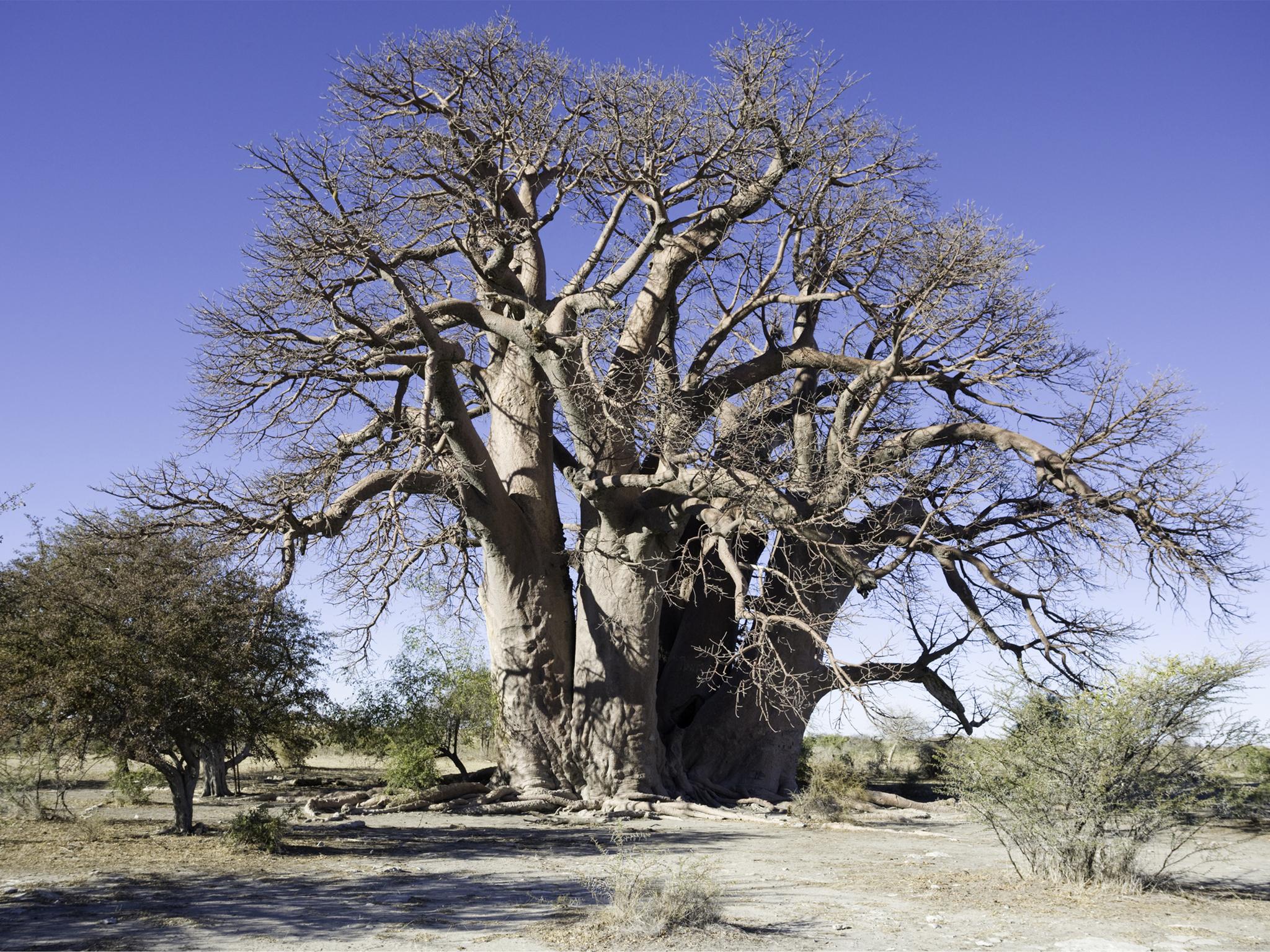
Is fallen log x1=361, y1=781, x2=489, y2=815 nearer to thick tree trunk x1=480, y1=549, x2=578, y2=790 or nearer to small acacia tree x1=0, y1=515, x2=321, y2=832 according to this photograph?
thick tree trunk x1=480, y1=549, x2=578, y2=790

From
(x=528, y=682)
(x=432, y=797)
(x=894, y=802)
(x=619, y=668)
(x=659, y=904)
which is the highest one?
(x=619, y=668)

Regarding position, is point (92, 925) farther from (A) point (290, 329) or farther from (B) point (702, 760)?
(B) point (702, 760)

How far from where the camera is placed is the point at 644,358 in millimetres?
12273

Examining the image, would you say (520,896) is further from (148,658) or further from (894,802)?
(894,802)

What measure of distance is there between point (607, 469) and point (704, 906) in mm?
6850

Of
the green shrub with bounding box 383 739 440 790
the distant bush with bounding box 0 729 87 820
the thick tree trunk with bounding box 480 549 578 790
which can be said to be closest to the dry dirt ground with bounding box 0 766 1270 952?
the distant bush with bounding box 0 729 87 820

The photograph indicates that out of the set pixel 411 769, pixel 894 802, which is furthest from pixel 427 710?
pixel 894 802

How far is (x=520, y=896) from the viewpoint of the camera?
6871 millimetres

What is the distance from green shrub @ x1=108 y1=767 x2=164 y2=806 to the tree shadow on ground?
3.34 meters

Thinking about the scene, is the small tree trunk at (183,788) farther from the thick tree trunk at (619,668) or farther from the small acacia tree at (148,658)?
the thick tree trunk at (619,668)

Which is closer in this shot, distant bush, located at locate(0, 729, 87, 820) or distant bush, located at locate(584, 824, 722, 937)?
distant bush, located at locate(584, 824, 722, 937)

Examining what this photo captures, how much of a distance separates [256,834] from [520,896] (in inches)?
113

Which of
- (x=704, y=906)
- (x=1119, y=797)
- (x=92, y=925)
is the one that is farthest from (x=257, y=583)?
(x=1119, y=797)

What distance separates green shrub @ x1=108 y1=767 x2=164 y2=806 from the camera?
36.2ft
